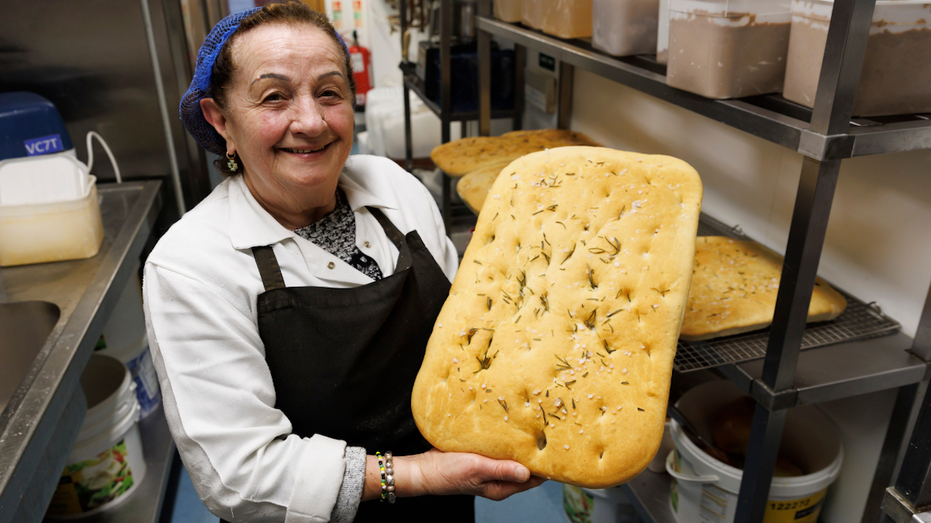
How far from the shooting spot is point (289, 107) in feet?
3.59

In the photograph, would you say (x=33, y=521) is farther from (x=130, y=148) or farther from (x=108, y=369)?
(x=130, y=148)

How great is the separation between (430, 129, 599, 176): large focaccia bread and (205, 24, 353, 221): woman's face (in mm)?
1228

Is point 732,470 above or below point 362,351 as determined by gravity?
below

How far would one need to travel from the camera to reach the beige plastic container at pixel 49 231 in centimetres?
184

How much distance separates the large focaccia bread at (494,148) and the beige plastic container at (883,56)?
1.32m

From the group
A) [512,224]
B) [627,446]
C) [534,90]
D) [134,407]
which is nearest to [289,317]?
[512,224]

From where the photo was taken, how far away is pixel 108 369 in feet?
7.14

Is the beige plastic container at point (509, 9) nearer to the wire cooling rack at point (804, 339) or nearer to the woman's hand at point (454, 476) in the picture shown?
the wire cooling rack at point (804, 339)

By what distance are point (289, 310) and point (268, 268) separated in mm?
88

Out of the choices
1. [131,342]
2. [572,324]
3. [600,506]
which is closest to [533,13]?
[572,324]

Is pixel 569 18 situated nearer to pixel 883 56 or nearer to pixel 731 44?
pixel 731 44

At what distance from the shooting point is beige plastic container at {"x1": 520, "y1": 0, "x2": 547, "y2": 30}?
2018 millimetres

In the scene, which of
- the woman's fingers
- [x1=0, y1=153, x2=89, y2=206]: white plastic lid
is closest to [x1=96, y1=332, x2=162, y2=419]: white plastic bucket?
Result: [x1=0, y1=153, x2=89, y2=206]: white plastic lid

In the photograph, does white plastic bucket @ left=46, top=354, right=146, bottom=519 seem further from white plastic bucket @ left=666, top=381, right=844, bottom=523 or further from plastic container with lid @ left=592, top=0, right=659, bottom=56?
plastic container with lid @ left=592, top=0, right=659, bottom=56
